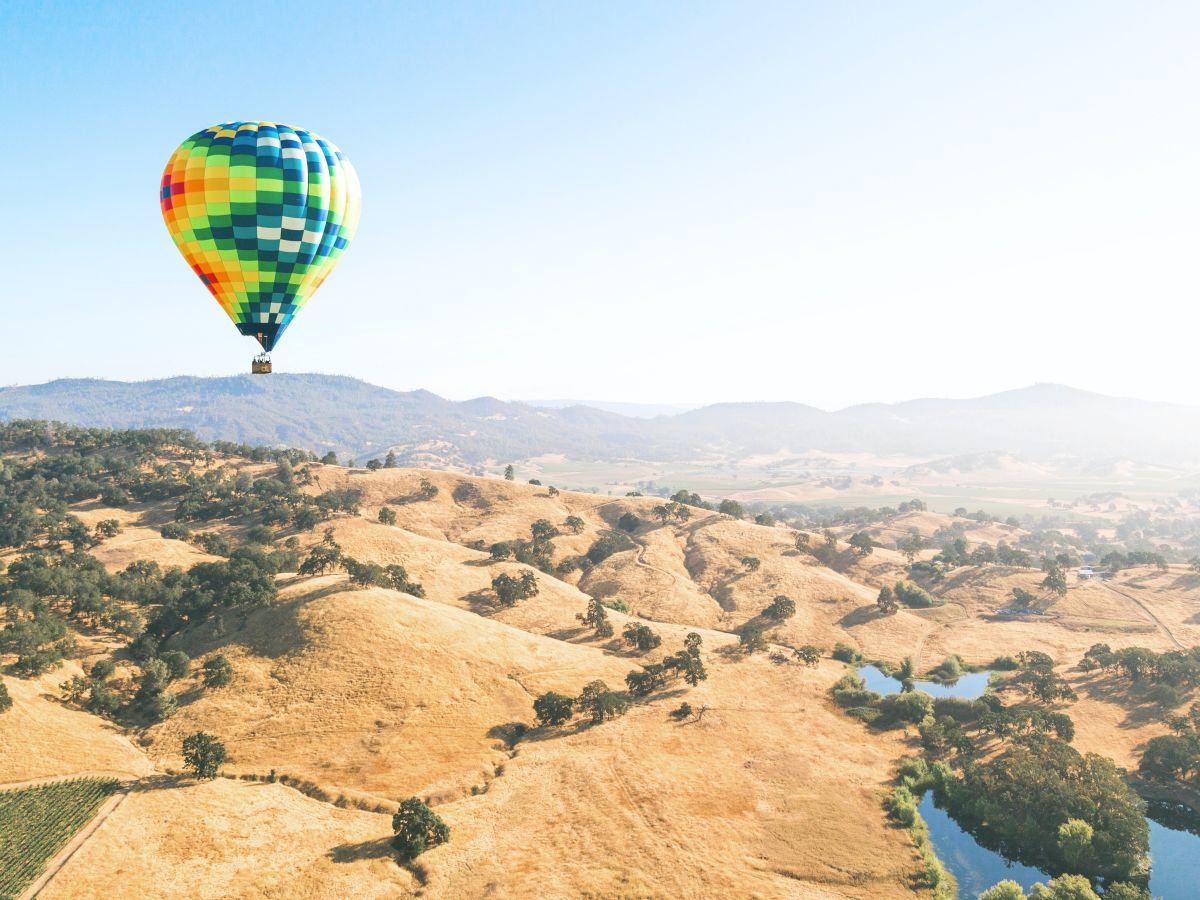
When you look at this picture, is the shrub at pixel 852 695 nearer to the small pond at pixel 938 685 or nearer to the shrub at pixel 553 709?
the small pond at pixel 938 685

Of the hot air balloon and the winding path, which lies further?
the winding path

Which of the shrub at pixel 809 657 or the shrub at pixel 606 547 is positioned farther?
the shrub at pixel 606 547

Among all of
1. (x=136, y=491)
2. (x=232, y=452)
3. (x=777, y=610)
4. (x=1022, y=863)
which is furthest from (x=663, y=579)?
(x=232, y=452)

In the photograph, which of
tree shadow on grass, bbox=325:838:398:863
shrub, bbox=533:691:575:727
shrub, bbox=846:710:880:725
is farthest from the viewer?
shrub, bbox=846:710:880:725

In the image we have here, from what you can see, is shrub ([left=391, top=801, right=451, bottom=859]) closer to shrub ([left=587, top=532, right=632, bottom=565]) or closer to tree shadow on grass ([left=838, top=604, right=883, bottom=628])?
tree shadow on grass ([left=838, top=604, right=883, bottom=628])

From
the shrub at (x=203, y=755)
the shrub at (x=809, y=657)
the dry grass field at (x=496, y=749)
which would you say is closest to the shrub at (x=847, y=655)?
the dry grass field at (x=496, y=749)

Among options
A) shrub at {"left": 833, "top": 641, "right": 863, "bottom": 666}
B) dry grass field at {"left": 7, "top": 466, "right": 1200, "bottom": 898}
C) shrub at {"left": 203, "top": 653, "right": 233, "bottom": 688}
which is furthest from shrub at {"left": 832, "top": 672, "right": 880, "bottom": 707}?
shrub at {"left": 203, "top": 653, "right": 233, "bottom": 688}
